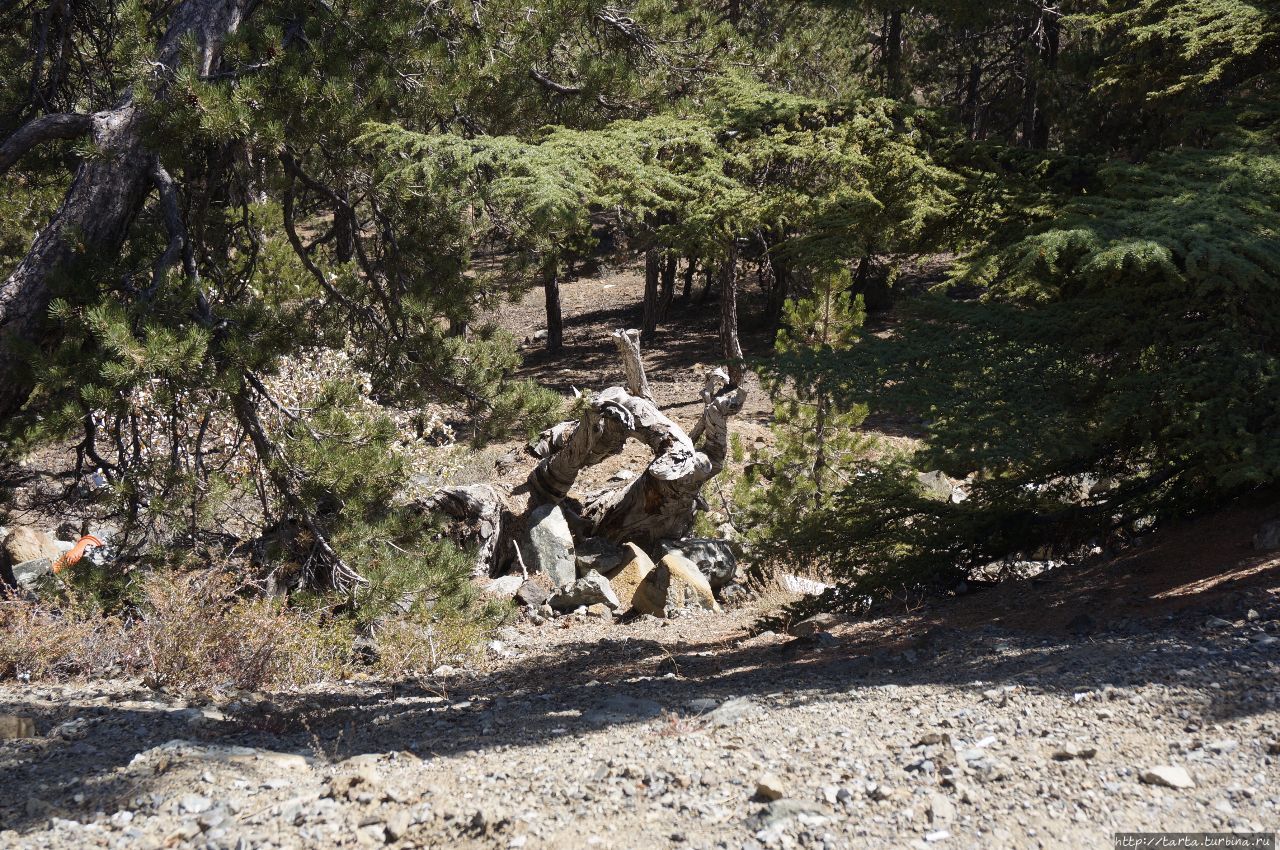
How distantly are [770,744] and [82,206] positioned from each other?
17.2ft

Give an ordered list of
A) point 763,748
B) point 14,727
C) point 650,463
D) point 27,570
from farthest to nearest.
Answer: point 650,463 < point 27,570 < point 14,727 < point 763,748

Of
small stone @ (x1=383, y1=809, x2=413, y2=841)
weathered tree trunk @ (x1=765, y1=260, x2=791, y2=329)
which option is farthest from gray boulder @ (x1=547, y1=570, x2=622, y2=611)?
weathered tree trunk @ (x1=765, y1=260, x2=791, y2=329)

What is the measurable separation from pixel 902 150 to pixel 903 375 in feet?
7.89

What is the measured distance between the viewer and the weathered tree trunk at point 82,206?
636cm

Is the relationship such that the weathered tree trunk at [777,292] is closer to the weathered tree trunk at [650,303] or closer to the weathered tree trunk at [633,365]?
the weathered tree trunk at [650,303]

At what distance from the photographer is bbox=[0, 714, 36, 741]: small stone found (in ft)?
16.4

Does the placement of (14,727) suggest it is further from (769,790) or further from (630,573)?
(630,573)

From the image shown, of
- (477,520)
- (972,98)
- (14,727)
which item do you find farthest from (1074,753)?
(972,98)

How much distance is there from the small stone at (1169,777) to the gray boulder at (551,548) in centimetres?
686

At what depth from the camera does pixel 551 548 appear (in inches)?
412

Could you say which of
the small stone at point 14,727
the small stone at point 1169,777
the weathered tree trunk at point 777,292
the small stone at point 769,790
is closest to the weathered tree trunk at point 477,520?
the small stone at point 14,727

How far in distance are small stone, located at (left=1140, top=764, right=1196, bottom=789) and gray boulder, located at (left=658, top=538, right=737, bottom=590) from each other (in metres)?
6.55

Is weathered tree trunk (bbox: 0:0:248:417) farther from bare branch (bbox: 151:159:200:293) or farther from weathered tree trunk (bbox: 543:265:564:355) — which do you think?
weathered tree trunk (bbox: 543:265:564:355)

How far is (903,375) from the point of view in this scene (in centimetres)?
621
